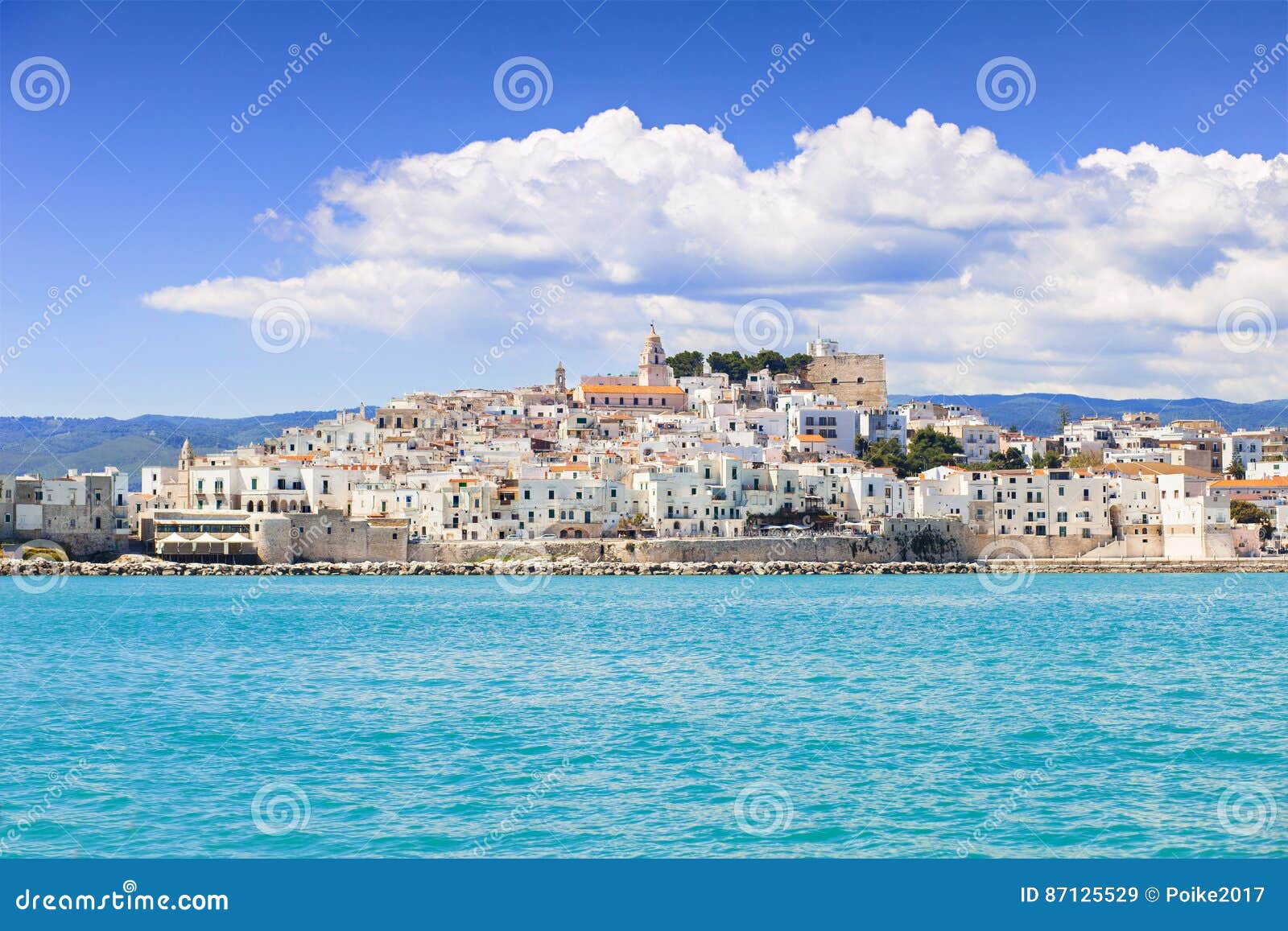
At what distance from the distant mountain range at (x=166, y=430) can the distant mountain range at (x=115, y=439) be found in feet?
0.26

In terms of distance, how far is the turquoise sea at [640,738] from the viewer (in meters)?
10.0

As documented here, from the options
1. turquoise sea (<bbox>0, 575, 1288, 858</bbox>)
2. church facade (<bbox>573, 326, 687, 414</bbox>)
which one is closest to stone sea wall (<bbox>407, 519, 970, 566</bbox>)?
turquoise sea (<bbox>0, 575, 1288, 858</bbox>)

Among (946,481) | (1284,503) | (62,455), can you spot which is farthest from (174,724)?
(62,455)

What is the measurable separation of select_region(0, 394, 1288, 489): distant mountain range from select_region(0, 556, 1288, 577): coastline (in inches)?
1657

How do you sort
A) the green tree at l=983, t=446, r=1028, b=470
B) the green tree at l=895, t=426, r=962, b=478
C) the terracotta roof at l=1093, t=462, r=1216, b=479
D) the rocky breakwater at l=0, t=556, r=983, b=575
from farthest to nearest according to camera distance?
the green tree at l=895, t=426, r=962, b=478 < the green tree at l=983, t=446, r=1028, b=470 < the terracotta roof at l=1093, t=462, r=1216, b=479 < the rocky breakwater at l=0, t=556, r=983, b=575

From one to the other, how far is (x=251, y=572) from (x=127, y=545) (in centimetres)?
553

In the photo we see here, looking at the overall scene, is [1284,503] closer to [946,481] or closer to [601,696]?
[946,481]

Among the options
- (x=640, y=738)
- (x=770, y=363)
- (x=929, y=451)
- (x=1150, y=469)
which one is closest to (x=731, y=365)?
(x=770, y=363)

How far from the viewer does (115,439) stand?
134 metres

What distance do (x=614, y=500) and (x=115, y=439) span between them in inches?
3896

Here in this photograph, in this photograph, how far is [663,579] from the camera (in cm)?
4422

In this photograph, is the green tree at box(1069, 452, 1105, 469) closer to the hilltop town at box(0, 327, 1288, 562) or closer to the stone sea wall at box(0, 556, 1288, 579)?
the hilltop town at box(0, 327, 1288, 562)

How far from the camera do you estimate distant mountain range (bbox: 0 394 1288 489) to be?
11669cm

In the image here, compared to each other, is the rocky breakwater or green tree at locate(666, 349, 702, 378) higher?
green tree at locate(666, 349, 702, 378)
